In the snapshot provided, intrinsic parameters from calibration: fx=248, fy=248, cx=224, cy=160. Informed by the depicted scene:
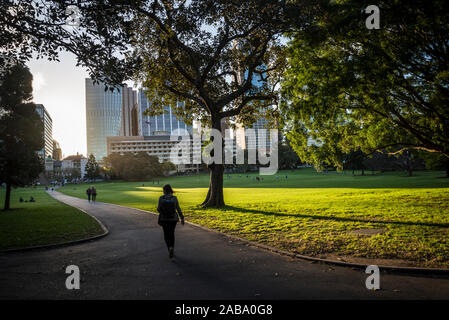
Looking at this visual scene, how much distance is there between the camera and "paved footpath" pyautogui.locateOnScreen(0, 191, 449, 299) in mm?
4539

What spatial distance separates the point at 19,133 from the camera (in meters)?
21.8

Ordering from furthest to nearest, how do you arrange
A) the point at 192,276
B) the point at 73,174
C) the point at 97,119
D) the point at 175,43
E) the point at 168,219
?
the point at 97,119 → the point at 73,174 → the point at 175,43 → the point at 168,219 → the point at 192,276

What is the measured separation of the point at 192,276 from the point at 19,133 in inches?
956

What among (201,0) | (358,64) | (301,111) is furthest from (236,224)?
(201,0)

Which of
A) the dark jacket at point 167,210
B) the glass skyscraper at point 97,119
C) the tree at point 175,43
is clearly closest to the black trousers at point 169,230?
the dark jacket at point 167,210

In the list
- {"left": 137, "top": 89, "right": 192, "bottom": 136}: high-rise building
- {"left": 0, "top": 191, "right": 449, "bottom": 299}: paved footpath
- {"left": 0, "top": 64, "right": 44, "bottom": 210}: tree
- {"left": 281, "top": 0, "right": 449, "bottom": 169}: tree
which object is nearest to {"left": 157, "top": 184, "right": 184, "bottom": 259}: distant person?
{"left": 0, "top": 191, "right": 449, "bottom": 299}: paved footpath

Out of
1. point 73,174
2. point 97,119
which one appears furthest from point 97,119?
point 73,174

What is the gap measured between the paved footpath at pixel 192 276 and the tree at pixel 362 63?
7.71 metres

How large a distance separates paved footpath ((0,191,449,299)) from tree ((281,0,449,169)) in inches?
303

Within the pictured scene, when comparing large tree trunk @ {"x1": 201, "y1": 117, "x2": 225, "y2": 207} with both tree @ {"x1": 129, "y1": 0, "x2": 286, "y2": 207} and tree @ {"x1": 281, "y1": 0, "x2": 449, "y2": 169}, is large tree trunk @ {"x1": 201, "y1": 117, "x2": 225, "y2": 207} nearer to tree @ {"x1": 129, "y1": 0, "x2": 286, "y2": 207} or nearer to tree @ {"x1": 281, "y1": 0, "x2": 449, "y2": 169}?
tree @ {"x1": 129, "y1": 0, "x2": 286, "y2": 207}

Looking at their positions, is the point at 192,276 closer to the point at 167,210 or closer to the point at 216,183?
the point at 167,210

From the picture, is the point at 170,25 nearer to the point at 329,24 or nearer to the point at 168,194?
the point at 329,24

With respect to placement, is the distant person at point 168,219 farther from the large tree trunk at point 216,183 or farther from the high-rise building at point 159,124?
the high-rise building at point 159,124

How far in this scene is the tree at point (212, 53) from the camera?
13.2 meters
